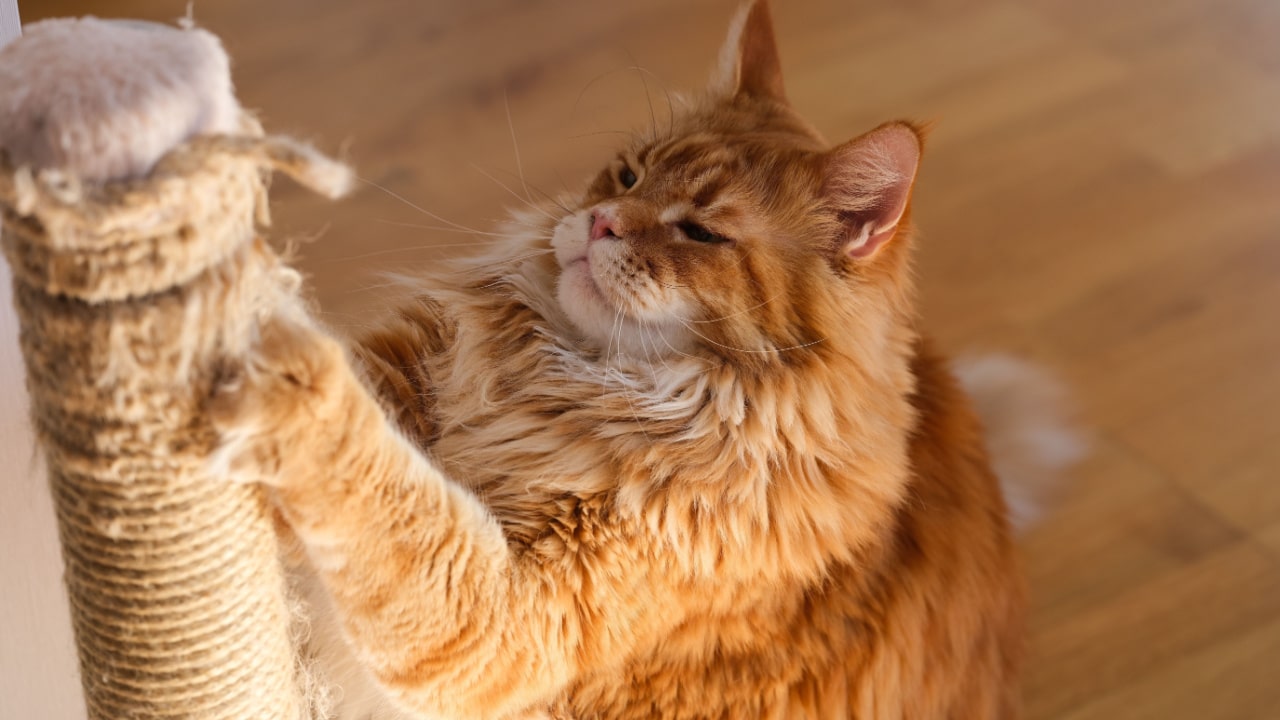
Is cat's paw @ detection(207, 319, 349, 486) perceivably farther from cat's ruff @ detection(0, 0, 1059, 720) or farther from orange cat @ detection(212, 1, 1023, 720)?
orange cat @ detection(212, 1, 1023, 720)

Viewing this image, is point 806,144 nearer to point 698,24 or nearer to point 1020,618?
point 1020,618

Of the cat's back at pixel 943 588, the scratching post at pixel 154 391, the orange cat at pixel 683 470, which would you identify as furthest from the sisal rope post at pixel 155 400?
the cat's back at pixel 943 588

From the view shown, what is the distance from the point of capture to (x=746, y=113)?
138cm

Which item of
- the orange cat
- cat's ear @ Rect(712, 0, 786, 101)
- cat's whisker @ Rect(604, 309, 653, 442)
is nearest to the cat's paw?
the orange cat

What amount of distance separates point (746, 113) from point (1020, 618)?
0.74 meters

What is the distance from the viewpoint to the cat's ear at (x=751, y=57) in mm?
1389

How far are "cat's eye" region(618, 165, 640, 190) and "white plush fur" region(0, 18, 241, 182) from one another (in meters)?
0.67

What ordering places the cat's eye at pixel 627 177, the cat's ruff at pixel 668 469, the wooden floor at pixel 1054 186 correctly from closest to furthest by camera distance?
the cat's ruff at pixel 668 469 < the cat's eye at pixel 627 177 < the wooden floor at pixel 1054 186

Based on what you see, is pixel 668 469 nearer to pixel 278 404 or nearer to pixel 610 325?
pixel 610 325

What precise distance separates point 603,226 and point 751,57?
1.11 feet

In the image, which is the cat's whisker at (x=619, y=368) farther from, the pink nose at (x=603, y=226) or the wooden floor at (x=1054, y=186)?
the wooden floor at (x=1054, y=186)

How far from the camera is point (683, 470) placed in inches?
45.8

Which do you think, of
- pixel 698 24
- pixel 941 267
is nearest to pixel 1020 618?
pixel 941 267

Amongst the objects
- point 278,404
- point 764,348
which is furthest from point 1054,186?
point 278,404
